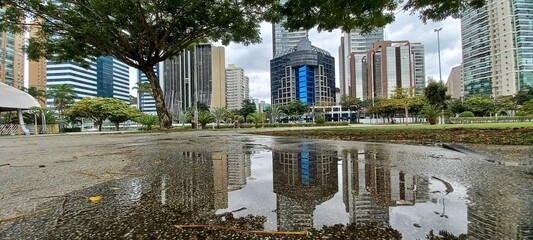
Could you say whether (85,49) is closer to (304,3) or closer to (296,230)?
(304,3)

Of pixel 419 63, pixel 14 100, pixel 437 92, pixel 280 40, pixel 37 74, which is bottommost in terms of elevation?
pixel 14 100

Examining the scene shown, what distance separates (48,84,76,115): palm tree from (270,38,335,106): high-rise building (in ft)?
255

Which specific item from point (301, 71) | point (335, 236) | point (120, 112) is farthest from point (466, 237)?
point (301, 71)

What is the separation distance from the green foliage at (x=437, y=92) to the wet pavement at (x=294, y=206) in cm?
4512

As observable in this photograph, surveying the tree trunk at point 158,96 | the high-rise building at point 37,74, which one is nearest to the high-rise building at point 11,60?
the high-rise building at point 37,74

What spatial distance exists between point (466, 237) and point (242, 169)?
243cm

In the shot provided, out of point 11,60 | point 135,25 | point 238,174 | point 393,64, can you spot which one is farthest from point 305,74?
point 238,174

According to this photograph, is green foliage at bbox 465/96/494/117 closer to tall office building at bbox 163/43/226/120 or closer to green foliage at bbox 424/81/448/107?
green foliage at bbox 424/81/448/107

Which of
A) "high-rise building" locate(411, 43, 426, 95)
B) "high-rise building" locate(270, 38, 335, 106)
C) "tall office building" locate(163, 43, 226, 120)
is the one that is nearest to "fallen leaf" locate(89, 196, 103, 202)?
"tall office building" locate(163, 43, 226, 120)

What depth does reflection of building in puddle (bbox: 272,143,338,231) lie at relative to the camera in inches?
60.6

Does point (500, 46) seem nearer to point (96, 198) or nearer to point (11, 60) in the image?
point (96, 198)

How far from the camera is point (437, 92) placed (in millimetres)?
40500

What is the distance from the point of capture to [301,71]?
108125mm

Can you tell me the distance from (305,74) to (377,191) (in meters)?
107
